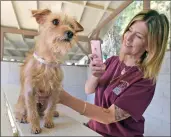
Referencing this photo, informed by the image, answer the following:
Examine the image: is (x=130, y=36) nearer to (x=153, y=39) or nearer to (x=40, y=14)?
(x=153, y=39)

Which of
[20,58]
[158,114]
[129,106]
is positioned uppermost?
[20,58]

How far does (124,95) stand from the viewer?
1.75 feet

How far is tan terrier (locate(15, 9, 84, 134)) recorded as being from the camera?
0.38 metres

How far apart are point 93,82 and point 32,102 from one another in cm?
21

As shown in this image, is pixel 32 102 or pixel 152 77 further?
pixel 152 77

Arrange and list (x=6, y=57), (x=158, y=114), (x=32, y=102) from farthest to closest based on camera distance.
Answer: (x=158, y=114) < (x=6, y=57) < (x=32, y=102)

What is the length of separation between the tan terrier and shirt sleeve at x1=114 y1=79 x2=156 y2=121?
184 millimetres

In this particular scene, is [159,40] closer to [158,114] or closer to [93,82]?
[93,82]

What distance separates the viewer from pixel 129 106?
0.53 m

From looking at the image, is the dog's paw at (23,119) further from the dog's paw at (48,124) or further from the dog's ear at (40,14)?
the dog's ear at (40,14)

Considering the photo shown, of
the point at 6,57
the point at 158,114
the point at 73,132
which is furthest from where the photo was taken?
the point at 158,114

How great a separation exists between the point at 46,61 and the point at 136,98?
0.85 ft

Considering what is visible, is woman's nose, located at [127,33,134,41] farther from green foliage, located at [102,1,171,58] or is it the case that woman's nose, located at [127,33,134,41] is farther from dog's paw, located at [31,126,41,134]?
dog's paw, located at [31,126,41,134]

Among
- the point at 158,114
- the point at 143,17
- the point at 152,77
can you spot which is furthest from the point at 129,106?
the point at 158,114
